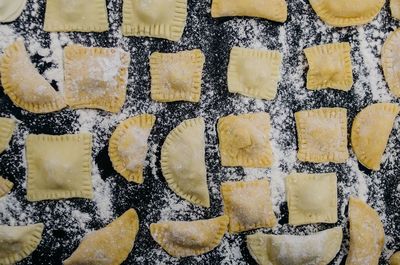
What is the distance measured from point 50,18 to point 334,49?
972 millimetres

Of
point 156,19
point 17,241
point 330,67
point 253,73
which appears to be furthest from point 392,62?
point 17,241

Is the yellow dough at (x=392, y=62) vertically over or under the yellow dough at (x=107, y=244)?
over

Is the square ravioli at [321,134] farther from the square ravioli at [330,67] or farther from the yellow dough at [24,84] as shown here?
the yellow dough at [24,84]

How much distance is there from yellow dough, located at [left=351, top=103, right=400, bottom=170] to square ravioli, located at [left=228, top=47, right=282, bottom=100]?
1.07 ft

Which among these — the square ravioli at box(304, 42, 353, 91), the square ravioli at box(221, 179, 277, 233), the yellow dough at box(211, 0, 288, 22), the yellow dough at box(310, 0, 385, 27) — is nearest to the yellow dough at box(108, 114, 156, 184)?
the square ravioli at box(221, 179, 277, 233)

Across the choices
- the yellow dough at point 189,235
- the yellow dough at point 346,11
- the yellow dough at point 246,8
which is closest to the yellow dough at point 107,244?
the yellow dough at point 189,235

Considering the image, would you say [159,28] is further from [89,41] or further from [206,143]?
[206,143]

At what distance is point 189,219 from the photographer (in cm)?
210

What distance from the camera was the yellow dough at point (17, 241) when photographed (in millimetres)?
1998

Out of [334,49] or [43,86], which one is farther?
[334,49]

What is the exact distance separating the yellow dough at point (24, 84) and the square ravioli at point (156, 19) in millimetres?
321

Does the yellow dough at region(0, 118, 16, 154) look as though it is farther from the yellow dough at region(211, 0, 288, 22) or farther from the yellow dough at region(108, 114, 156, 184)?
the yellow dough at region(211, 0, 288, 22)

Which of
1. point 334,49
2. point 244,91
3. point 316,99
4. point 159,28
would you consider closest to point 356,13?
point 334,49

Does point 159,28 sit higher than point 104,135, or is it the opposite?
point 159,28
